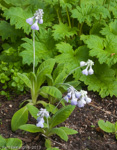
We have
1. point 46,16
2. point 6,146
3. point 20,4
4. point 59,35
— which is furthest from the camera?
point 20,4

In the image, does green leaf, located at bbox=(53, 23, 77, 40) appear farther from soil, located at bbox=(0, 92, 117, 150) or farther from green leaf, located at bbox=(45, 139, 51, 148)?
green leaf, located at bbox=(45, 139, 51, 148)

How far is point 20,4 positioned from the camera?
3.92 m

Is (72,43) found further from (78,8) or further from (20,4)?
(20,4)

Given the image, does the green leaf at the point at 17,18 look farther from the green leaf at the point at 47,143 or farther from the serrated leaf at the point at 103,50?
the green leaf at the point at 47,143

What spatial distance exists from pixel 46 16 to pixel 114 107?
1.91 metres

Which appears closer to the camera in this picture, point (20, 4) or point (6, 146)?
point (6, 146)

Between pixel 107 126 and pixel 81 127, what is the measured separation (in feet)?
1.08

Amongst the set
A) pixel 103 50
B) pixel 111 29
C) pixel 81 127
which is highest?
pixel 111 29

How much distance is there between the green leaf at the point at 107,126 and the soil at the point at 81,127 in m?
0.10

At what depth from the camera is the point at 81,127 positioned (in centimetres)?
267

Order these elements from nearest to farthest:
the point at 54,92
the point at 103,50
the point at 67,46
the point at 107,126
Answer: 1. the point at 54,92
2. the point at 107,126
3. the point at 103,50
4. the point at 67,46

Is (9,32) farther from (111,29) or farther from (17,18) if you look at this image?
(111,29)

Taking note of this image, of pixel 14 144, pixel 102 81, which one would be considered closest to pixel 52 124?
pixel 14 144

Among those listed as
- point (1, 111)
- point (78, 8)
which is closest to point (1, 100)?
point (1, 111)
